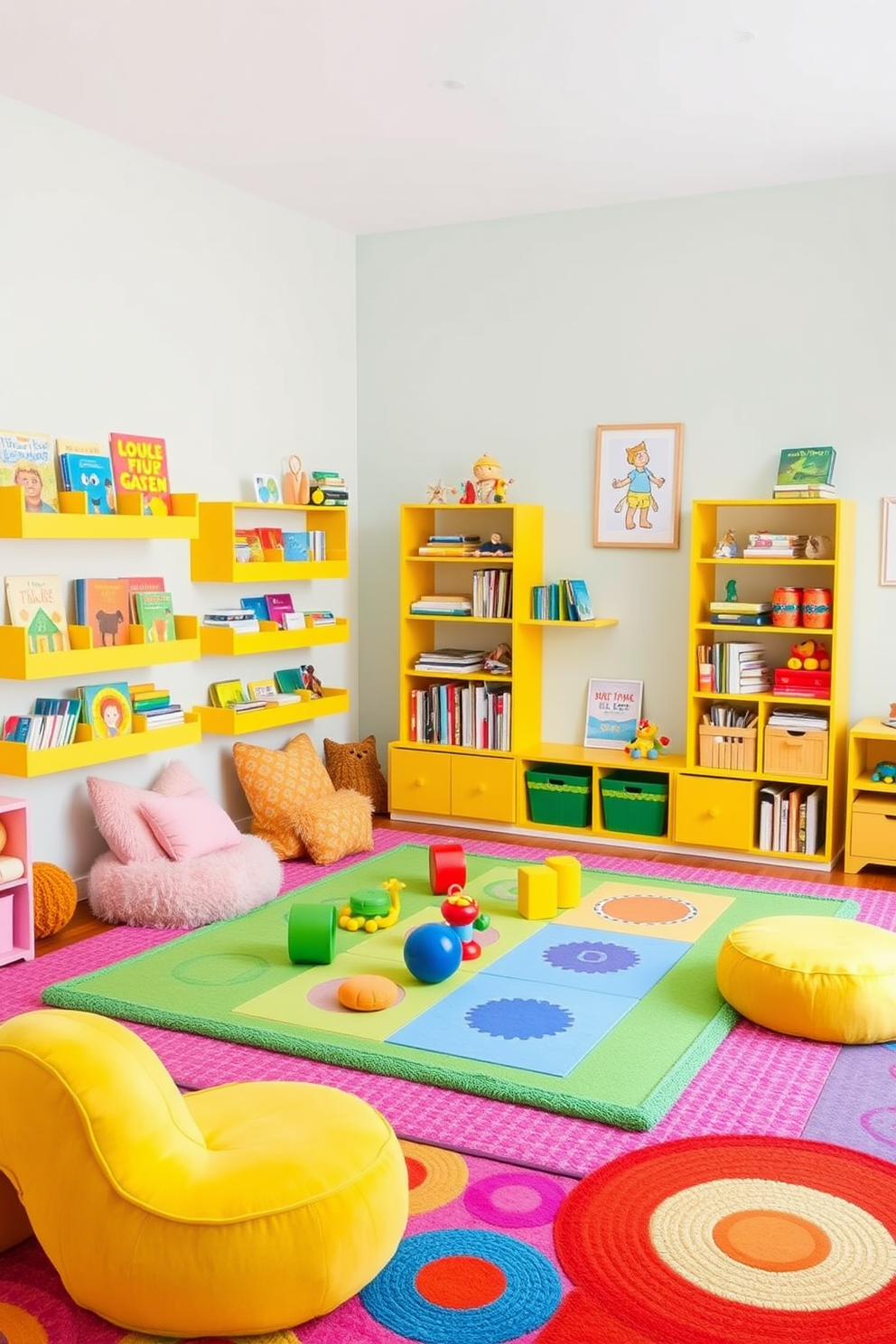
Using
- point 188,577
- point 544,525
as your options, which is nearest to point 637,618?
point 544,525

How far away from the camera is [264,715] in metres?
5.39

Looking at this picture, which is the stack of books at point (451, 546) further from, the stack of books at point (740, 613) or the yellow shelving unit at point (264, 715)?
the stack of books at point (740, 613)

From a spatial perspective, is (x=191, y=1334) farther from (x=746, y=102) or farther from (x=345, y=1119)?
(x=746, y=102)

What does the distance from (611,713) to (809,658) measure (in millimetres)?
998

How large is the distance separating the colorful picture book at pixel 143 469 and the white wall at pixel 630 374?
1.58 m

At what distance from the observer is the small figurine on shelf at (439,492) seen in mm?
5922

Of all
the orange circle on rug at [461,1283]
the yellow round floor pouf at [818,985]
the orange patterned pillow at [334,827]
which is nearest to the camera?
the orange circle on rug at [461,1283]

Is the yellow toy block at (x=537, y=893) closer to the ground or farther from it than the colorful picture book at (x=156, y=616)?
closer to the ground

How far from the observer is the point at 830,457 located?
17.1ft

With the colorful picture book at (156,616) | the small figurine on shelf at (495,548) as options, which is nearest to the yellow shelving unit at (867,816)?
the small figurine on shelf at (495,548)

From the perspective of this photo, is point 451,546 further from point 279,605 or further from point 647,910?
point 647,910

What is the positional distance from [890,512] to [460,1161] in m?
3.52

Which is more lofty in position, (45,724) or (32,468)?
(32,468)

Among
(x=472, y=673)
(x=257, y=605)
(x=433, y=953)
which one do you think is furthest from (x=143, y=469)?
(x=433, y=953)
